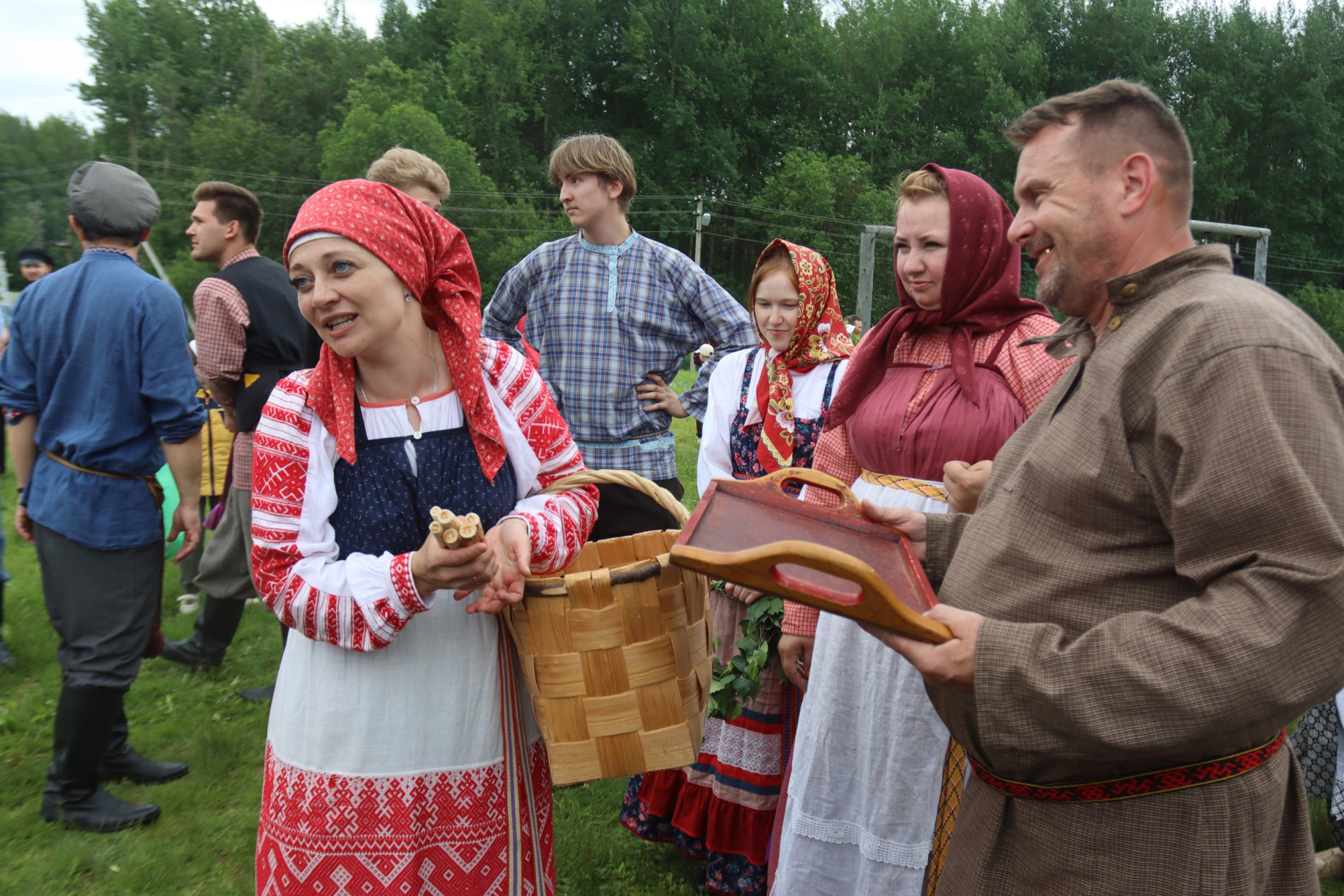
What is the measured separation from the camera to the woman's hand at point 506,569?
1.92 meters

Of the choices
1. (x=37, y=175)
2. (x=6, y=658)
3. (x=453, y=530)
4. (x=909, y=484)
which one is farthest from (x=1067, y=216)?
(x=37, y=175)

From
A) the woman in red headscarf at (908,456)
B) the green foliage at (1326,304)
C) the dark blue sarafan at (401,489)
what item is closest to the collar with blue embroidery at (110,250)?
the dark blue sarafan at (401,489)

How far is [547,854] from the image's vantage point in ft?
7.30

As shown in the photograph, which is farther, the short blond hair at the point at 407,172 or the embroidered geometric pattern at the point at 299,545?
the short blond hair at the point at 407,172

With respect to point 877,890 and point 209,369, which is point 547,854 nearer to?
point 877,890

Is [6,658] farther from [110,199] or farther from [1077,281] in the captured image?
[1077,281]

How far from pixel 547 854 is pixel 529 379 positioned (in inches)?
45.5

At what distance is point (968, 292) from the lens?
2.52 metres

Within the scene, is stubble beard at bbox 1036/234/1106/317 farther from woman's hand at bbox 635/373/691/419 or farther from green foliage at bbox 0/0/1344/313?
green foliage at bbox 0/0/1344/313

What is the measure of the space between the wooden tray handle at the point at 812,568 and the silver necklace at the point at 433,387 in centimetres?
88

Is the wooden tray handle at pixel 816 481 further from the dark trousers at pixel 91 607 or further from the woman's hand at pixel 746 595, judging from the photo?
the dark trousers at pixel 91 607

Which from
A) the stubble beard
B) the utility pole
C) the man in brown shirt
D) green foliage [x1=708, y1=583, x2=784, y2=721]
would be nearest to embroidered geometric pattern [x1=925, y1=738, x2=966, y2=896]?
the man in brown shirt

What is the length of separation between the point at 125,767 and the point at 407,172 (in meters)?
2.96

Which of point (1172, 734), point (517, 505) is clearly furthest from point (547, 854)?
point (1172, 734)
